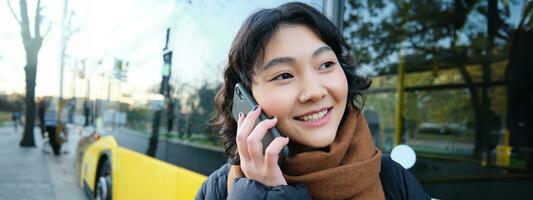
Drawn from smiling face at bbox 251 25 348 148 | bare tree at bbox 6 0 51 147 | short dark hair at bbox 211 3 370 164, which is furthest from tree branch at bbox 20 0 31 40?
smiling face at bbox 251 25 348 148

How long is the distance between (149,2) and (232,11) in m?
0.77

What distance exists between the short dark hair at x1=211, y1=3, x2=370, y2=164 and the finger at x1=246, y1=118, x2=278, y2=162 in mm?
191

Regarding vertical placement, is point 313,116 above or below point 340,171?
above

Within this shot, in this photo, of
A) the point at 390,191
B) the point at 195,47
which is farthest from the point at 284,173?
the point at 195,47

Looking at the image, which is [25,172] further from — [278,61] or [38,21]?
[278,61]

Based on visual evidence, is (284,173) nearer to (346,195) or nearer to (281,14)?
(346,195)

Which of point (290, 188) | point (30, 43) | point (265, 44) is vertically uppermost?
point (30, 43)

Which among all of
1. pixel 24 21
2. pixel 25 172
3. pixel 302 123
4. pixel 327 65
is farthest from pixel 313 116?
pixel 25 172

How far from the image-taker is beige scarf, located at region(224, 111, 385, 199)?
3.67 feet

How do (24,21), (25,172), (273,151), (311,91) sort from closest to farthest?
1. (273,151)
2. (311,91)
3. (24,21)
4. (25,172)

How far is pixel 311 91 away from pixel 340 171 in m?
0.20

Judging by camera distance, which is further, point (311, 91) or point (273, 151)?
point (311, 91)

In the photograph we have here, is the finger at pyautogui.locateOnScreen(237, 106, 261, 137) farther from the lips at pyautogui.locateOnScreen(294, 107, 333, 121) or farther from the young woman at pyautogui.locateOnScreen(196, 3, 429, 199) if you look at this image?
the lips at pyautogui.locateOnScreen(294, 107, 333, 121)

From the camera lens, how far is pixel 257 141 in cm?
106
